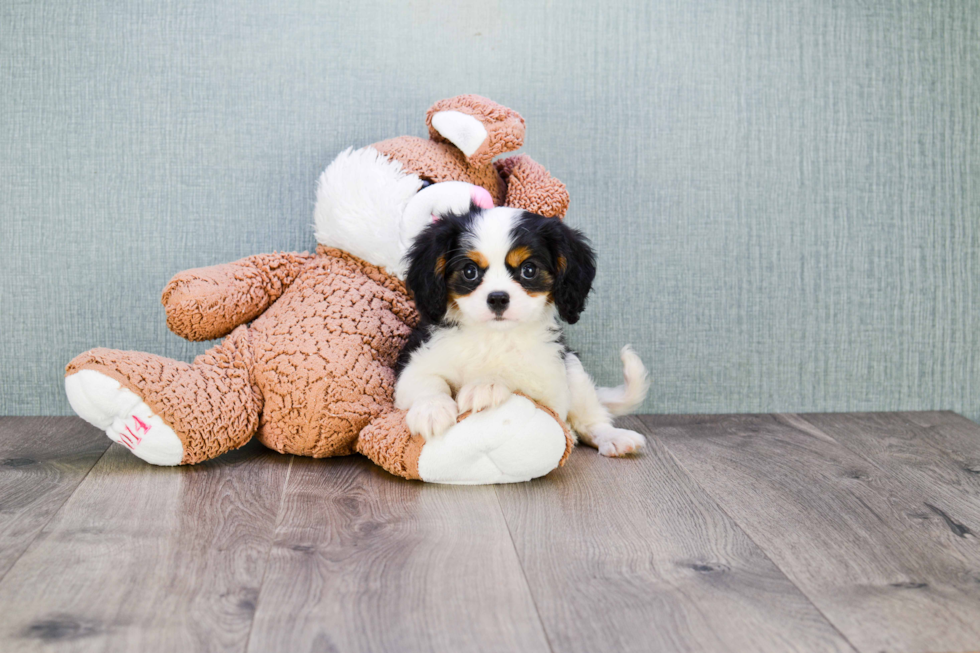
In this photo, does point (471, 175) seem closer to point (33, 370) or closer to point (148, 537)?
point (148, 537)

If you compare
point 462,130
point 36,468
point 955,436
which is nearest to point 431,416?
point 462,130

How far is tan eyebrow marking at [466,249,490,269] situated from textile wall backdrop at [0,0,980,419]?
0.66 m

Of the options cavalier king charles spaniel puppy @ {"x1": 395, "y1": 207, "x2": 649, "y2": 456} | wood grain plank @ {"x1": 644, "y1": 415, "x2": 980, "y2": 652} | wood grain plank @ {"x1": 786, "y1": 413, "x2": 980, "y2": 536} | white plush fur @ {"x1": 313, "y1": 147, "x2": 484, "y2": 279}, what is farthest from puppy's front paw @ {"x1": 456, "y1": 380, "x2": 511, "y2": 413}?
wood grain plank @ {"x1": 786, "y1": 413, "x2": 980, "y2": 536}

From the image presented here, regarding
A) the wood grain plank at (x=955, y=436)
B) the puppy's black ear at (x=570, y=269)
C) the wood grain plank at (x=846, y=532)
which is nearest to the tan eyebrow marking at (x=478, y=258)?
the puppy's black ear at (x=570, y=269)

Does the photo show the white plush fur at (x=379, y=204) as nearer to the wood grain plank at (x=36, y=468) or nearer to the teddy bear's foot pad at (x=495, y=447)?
the teddy bear's foot pad at (x=495, y=447)

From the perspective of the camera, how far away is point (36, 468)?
5.22ft

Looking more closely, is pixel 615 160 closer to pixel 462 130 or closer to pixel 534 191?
pixel 534 191

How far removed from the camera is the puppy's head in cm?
145

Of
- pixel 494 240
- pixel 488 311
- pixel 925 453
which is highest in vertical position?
pixel 494 240

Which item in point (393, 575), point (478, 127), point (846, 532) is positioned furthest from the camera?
point (478, 127)

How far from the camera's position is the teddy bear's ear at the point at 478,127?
67.1 inches

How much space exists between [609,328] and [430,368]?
2.22ft

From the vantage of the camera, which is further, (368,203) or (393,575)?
(368,203)

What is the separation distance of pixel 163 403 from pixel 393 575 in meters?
0.64
